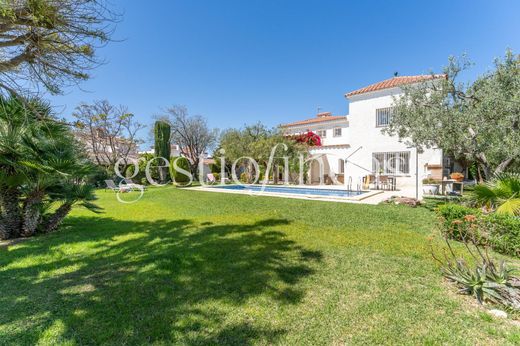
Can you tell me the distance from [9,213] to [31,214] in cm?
58

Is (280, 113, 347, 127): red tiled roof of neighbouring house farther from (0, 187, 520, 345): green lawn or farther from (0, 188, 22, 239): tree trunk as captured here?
(0, 188, 22, 239): tree trunk

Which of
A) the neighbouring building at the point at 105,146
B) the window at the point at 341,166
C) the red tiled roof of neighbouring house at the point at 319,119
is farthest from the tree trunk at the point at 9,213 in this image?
the red tiled roof of neighbouring house at the point at 319,119

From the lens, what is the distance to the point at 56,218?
8523mm

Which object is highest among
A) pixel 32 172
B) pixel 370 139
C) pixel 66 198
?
pixel 370 139

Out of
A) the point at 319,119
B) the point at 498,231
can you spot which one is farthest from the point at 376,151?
the point at 498,231

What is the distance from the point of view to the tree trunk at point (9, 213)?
7590 millimetres

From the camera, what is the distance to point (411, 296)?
12.2ft

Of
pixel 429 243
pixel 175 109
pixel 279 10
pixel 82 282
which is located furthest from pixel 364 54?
pixel 175 109

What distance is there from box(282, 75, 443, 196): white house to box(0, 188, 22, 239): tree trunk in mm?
20278

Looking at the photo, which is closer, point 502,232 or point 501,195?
point 502,232

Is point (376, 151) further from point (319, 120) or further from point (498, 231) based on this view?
point (498, 231)

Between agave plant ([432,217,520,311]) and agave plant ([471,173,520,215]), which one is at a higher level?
agave plant ([471,173,520,215])

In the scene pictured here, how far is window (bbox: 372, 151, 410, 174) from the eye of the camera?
64.4 ft

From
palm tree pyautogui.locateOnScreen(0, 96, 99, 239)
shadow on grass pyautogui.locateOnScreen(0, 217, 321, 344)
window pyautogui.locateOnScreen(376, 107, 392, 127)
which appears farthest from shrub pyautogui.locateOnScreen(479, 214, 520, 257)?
window pyautogui.locateOnScreen(376, 107, 392, 127)
